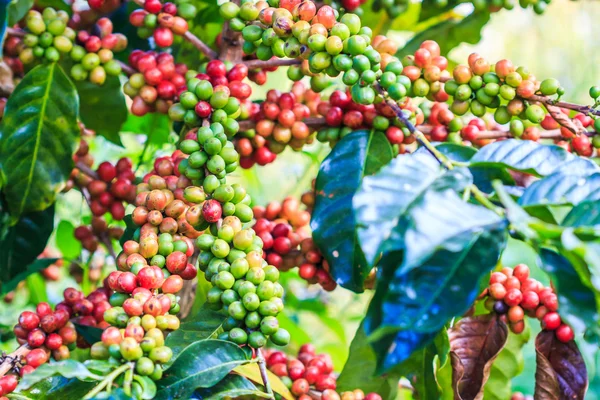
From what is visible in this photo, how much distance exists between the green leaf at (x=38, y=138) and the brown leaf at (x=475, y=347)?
642 millimetres

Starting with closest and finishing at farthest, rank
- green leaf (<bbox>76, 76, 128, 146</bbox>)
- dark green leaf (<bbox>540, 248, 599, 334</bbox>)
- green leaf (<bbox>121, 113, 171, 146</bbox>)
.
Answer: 1. dark green leaf (<bbox>540, 248, 599, 334</bbox>)
2. green leaf (<bbox>76, 76, 128, 146</bbox>)
3. green leaf (<bbox>121, 113, 171, 146</bbox>)

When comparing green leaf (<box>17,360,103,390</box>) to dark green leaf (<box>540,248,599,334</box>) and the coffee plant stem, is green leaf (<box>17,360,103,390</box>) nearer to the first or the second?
the coffee plant stem

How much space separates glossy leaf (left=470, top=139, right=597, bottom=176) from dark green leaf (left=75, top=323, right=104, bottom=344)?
1.79 ft

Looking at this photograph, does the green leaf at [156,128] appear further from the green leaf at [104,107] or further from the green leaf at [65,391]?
the green leaf at [65,391]

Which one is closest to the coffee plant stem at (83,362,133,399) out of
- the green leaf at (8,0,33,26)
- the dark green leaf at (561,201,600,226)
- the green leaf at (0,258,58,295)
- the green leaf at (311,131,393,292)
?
the green leaf at (311,131,393,292)

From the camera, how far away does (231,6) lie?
90 cm

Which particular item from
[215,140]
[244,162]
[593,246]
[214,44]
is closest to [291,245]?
[244,162]

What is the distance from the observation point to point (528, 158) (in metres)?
0.74

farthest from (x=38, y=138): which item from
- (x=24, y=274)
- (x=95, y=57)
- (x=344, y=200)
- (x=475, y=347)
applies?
(x=475, y=347)

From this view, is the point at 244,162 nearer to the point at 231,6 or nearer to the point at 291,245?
the point at 291,245

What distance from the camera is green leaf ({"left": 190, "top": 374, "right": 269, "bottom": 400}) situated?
27.9 inches

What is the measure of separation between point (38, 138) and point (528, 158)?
0.70m

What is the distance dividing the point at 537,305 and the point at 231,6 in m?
0.63

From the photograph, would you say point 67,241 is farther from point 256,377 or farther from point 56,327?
point 256,377
